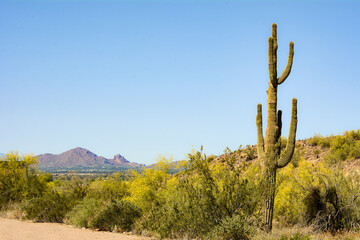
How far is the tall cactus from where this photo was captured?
1168 cm

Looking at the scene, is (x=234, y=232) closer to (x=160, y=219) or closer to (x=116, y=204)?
(x=160, y=219)

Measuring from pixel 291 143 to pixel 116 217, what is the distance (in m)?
8.73

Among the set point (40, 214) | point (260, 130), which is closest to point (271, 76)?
point (260, 130)

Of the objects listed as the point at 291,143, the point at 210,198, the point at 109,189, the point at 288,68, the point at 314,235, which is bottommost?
the point at 314,235

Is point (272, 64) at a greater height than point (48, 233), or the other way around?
point (272, 64)

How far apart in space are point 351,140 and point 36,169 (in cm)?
2741

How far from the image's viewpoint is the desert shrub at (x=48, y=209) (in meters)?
19.1

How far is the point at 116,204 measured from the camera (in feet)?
53.1

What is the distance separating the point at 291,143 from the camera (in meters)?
12.3

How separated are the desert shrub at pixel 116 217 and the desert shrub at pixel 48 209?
3.65 meters

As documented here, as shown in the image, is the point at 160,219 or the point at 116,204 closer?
the point at 160,219

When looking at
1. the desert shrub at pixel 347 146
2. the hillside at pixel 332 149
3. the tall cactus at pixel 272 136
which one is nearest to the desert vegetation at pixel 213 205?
the tall cactus at pixel 272 136

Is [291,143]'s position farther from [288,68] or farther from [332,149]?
[332,149]

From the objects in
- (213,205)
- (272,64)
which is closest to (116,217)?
(213,205)
